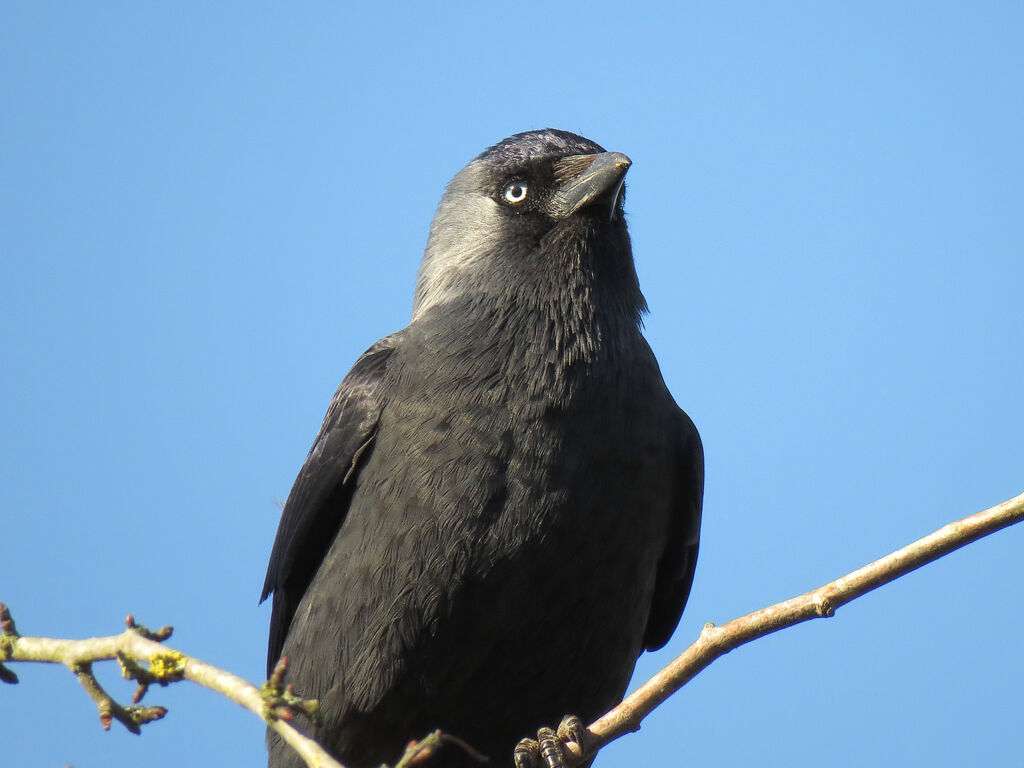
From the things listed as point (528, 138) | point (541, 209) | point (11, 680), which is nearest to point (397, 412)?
point (541, 209)

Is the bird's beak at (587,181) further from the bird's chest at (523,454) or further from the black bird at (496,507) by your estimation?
the bird's chest at (523,454)

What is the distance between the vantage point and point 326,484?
582 cm

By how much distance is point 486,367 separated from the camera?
547 centimetres

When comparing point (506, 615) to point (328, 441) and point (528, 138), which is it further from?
point (528, 138)

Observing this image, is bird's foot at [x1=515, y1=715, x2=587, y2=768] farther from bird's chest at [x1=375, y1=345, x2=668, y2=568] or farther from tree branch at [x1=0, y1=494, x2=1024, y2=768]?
tree branch at [x1=0, y1=494, x2=1024, y2=768]

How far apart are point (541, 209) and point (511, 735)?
278cm

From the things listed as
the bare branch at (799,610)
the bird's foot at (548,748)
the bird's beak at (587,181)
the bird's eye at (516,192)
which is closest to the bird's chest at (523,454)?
the bird's foot at (548,748)

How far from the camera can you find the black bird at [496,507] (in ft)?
16.8

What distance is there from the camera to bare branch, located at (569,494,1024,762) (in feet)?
10.2

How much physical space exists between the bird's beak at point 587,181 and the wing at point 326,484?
3.78ft

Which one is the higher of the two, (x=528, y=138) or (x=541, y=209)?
(x=528, y=138)

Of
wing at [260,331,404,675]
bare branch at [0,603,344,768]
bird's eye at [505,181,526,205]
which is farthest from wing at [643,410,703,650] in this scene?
bare branch at [0,603,344,768]

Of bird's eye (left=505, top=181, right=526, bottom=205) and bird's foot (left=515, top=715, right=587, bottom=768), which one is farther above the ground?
bird's eye (left=505, top=181, right=526, bottom=205)

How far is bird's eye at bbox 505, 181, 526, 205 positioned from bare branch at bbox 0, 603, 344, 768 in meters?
3.56
